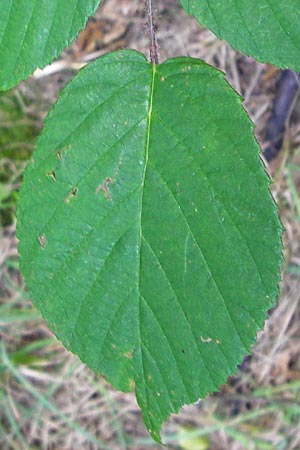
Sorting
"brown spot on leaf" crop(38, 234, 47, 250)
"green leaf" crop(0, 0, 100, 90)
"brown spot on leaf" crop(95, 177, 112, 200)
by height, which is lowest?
"brown spot on leaf" crop(38, 234, 47, 250)

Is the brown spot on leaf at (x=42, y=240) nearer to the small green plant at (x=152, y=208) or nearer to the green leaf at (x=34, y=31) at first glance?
the small green plant at (x=152, y=208)

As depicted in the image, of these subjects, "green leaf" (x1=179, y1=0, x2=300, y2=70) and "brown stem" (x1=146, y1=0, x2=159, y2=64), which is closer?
"green leaf" (x1=179, y1=0, x2=300, y2=70)

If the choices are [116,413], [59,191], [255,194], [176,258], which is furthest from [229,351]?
[116,413]

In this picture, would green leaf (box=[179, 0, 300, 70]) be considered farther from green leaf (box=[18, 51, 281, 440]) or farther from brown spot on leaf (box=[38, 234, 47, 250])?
→ brown spot on leaf (box=[38, 234, 47, 250])

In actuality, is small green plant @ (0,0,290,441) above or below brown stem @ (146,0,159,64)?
below

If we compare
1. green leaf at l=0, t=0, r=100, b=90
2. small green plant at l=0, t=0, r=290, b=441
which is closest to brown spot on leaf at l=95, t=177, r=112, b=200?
small green plant at l=0, t=0, r=290, b=441

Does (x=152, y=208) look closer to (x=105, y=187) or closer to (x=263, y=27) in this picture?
(x=105, y=187)

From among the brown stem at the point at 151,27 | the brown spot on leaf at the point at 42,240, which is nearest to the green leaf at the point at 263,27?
the brown stem at the point at 151,27
